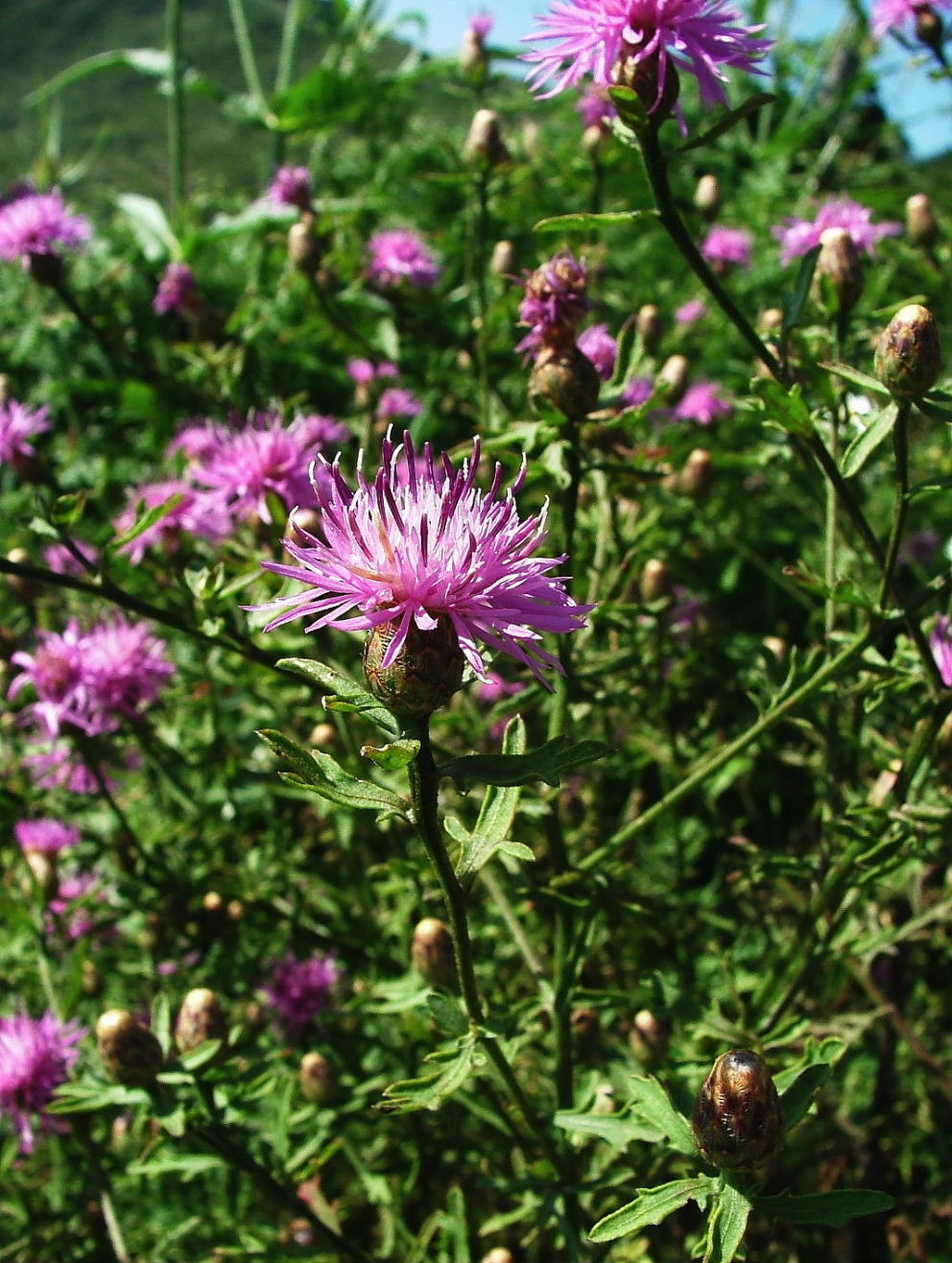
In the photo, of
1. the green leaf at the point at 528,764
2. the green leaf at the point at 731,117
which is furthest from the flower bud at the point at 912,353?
the green leaf at the point at 528,764

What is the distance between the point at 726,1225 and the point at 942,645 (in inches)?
41.3

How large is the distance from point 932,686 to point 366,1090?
4.42 ft

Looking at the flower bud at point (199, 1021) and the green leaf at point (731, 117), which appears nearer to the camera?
the green leaf at point (731, 117)

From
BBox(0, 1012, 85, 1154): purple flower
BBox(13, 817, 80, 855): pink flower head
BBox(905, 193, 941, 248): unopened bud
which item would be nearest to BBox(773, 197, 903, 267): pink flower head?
BBox(905, 193, 941, 248): unopened bud

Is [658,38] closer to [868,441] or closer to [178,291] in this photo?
[868,441]

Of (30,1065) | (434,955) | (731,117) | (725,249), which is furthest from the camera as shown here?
(725,249)

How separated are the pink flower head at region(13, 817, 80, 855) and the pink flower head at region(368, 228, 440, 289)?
72.8 inches

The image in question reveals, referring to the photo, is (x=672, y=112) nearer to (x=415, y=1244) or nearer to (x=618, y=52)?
(x=618, y=52)

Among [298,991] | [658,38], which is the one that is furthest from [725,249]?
[298,991]

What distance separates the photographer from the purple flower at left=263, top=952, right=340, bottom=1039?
8.63ft

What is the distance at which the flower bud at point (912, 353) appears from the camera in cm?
149

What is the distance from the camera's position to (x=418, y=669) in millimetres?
1213

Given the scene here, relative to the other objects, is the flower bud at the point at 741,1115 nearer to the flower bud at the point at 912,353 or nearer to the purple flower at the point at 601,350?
the flower bud at the point at 912,353

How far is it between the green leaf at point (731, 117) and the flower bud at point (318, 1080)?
179cm
